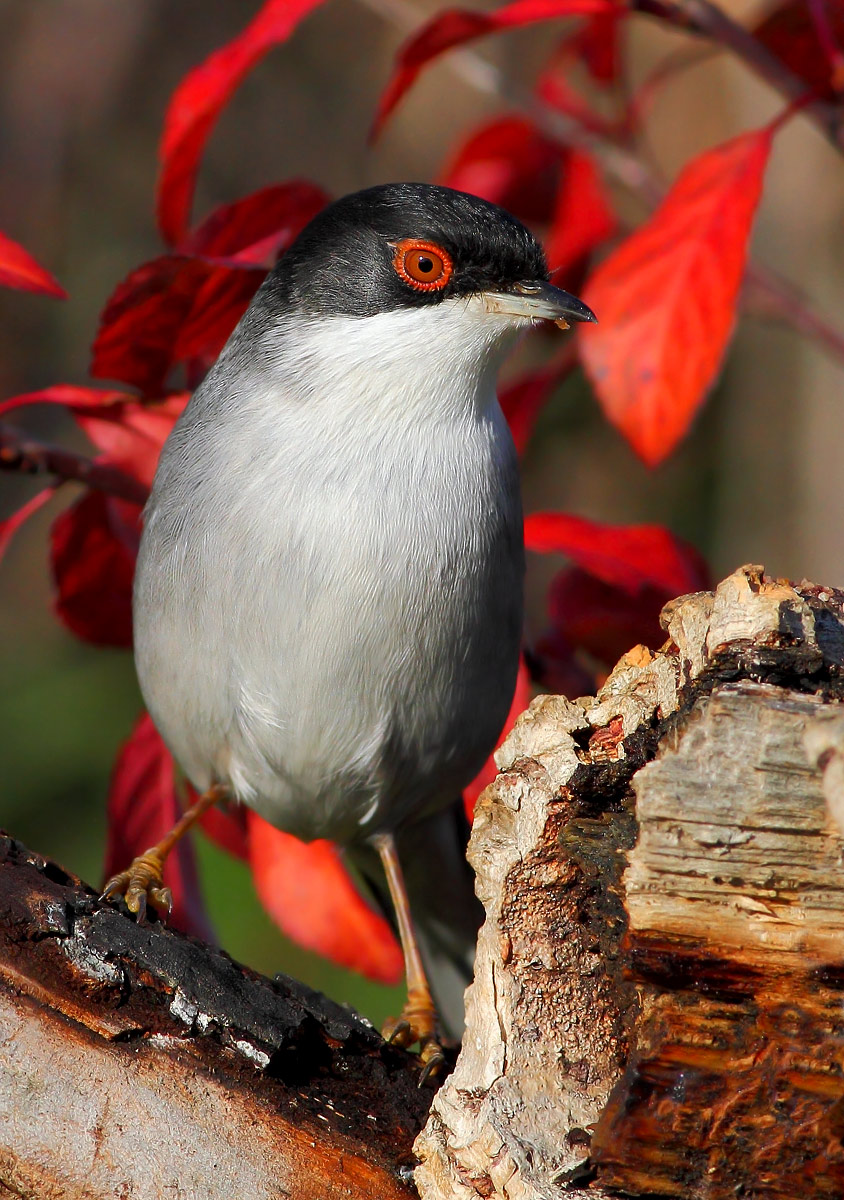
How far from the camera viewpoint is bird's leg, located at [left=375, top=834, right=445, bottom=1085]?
10.7 feet

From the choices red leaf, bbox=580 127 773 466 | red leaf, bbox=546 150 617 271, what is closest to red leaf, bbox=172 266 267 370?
red leaf, bbox=580 127 773 466

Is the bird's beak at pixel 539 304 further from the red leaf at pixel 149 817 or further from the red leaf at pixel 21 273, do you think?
the red leaf at pixel 149 817

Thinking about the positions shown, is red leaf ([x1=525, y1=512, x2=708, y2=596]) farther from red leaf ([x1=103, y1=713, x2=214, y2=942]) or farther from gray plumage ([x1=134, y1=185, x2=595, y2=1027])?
red leaf ([x1=103, y1=713, x2=214, y2=942])

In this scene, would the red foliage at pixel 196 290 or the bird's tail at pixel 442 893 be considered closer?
the red foliage at pixel 196 290

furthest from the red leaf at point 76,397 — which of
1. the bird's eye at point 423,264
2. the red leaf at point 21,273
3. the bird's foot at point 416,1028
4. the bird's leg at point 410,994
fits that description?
the bird's foot at point 416,1028

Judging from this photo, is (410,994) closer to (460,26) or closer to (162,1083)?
(162,1083)

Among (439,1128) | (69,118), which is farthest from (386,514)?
(69,118)

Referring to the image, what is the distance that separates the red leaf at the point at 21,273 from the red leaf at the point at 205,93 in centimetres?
55

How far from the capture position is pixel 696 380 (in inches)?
117

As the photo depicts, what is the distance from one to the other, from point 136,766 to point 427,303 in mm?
1614

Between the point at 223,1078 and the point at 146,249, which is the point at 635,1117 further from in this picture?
the point at 146,249

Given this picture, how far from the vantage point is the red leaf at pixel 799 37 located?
354 cm

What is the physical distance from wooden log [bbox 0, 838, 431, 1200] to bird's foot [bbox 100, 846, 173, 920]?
2.80 ft

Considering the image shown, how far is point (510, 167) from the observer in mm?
4094
